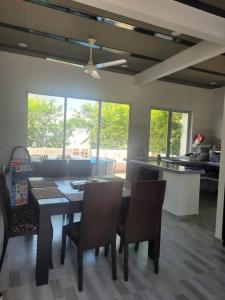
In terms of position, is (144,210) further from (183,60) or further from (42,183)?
(183,60)

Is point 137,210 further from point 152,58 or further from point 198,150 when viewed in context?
point 198,150

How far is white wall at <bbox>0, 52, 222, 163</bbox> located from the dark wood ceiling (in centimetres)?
34

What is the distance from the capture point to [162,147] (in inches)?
246

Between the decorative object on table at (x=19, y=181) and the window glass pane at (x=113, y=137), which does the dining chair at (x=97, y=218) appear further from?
the window glass pane at (x=113, y=137)

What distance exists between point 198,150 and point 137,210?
4431 millimetres

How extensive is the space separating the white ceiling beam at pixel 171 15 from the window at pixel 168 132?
10.6 feet

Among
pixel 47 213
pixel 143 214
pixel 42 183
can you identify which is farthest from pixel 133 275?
pixel 42 183

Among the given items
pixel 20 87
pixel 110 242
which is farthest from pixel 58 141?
pixel 110 242

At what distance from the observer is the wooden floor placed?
205cm

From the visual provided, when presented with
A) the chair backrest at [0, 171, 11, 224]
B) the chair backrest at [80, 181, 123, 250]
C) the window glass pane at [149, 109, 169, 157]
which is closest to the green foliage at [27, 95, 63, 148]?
the window glass pane at [149, 109, 169, 157]

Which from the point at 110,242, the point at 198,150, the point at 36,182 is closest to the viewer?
the point at 110,242

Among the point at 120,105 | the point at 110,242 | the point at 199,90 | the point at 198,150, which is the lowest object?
the point at 110,242

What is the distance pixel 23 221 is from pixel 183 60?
348 centimetres

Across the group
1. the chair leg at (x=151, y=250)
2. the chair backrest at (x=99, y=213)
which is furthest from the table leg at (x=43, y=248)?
the chair leg at (x=151, y=250)
